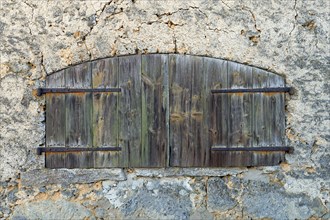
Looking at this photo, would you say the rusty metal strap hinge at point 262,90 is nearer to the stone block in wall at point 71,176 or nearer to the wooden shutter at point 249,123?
the wooden shutter at point 249,123

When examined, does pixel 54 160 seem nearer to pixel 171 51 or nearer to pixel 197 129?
pixel 197 129

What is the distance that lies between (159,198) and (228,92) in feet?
3.53

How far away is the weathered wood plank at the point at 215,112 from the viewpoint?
3359 mm

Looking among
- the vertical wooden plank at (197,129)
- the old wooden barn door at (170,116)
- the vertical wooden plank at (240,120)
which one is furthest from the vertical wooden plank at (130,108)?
the vertical wooden plank at (240,120)

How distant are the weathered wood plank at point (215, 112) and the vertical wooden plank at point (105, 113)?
766 mm

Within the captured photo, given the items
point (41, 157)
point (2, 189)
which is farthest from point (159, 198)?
point (2, 189)

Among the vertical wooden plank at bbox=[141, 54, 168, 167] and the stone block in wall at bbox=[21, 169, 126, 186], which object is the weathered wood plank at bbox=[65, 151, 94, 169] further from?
the vertical wooden plank at bbox=[141, 54, 168, 167]

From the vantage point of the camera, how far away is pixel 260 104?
3.37 metres

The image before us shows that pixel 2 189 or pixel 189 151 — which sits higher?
pixel 189 151

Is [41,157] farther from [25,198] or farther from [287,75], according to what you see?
[287,75]

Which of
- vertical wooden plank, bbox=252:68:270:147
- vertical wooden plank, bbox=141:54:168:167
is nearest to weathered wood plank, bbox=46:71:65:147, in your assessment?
vertical wooden plank, bbox=141:54:168:167

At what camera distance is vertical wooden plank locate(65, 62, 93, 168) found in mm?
3363

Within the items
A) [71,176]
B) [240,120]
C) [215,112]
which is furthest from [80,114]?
[240,120]

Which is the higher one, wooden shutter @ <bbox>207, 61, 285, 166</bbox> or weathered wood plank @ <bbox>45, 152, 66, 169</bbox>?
wooden shutter @ <bbox>207, 61, 285, 166</bbox>
